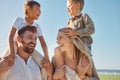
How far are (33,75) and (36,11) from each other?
4.37 feet

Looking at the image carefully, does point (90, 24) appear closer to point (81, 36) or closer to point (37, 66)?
point (81, 36)

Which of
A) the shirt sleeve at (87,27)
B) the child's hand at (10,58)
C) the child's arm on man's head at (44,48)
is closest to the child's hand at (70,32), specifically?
the shirt sleeve at (87,27)

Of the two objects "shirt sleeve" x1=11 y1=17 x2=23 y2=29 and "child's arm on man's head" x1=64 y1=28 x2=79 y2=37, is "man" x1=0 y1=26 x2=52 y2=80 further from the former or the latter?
"child's arm on man's head" x1=64 y1=28 x2=79 y2=37

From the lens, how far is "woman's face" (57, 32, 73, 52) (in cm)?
762

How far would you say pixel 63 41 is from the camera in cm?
765

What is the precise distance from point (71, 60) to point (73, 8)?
3.87 ft

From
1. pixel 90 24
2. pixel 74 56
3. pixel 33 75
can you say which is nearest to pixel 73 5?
pixel 90 24

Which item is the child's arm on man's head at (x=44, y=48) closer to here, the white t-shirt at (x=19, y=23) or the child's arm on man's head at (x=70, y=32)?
the white t-shirt at (x=19, y=23)

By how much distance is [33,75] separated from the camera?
24.8ft

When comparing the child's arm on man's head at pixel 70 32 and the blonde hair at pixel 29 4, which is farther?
the blonde hair at pixel 29 4

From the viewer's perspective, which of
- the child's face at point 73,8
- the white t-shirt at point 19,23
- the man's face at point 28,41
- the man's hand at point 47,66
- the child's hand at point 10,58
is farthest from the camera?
the child's face at point 73,8

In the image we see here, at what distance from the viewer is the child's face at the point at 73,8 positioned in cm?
812

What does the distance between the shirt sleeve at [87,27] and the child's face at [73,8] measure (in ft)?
0.67

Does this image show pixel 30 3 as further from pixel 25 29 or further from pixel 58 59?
pixel 58 59
